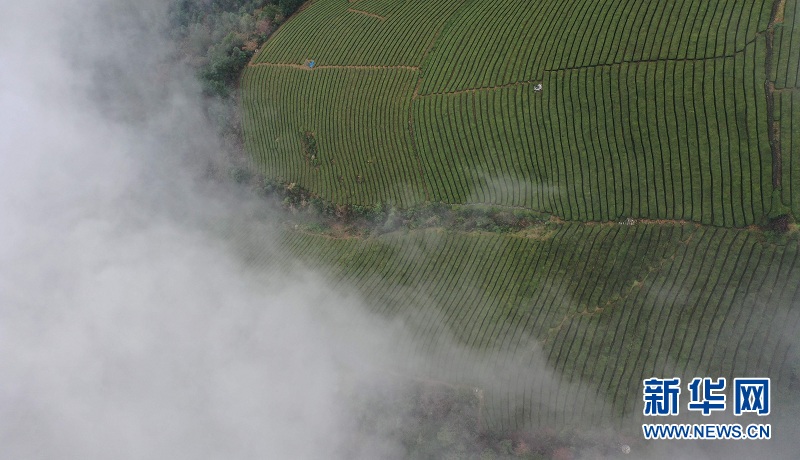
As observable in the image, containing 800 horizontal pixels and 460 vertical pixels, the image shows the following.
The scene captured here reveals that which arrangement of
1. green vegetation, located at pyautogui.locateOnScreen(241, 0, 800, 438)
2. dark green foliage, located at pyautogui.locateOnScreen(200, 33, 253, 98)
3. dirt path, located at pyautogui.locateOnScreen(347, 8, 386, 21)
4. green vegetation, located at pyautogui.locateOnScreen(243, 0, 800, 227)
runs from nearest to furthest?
green vegetation, located at pyautogui.locateOnScreen(241, 0, 800, 438), green vegetation, located at pyautogui.locateOnScreen(243, 0, 800, 227), dirt path, located at pyautogui.locateOnScreen(347, 8, 386, 21), dark green foliage, located at pyautogui.locateOnScreen(200, 33, 253, 98)

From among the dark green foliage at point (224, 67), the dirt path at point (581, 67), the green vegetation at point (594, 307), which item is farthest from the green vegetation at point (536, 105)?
the green vegetation at point (594, 307)

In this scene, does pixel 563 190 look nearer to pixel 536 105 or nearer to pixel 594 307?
pixel 536 105

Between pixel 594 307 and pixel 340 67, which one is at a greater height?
pixel 340 67

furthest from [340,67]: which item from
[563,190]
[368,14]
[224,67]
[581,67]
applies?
[563,190]

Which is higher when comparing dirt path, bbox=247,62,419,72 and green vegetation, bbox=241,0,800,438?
dirt path, bbox=247,62,419,72

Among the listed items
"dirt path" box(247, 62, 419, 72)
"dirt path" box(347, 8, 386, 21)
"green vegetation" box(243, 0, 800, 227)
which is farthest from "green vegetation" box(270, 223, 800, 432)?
"dirt path" box(347, 8, 386, 21)

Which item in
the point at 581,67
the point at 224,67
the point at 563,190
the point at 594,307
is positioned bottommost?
the point at 594,307

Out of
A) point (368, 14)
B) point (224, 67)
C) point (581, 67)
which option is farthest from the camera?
point (224, 67)

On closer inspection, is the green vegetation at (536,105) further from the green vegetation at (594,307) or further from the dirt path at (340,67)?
the green vegetation at (594,307)

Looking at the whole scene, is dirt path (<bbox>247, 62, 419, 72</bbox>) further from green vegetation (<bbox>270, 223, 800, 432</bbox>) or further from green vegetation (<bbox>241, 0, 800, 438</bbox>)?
green vegetation (<bbox>270, 223, 800, 432</bbox>)

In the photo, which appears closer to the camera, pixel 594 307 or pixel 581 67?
→ pixel 594 307

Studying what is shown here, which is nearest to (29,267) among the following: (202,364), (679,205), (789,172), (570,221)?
(202,364)
